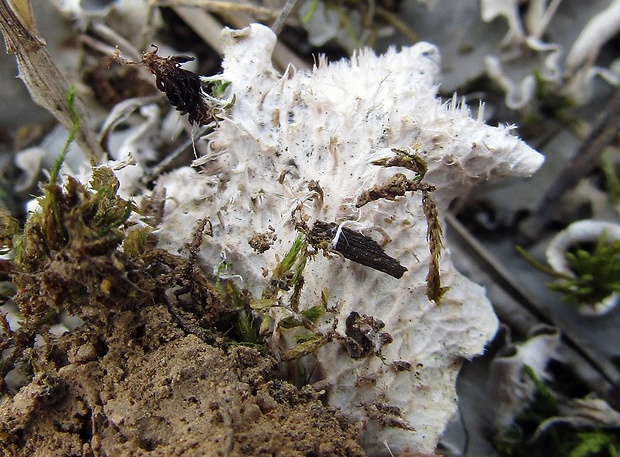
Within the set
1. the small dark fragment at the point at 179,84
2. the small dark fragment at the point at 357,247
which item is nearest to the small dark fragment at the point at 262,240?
the small dark fragment at the point at 357,247

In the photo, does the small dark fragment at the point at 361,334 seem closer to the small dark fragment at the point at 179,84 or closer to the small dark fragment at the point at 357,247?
the small dark fragment at the point at 357,247

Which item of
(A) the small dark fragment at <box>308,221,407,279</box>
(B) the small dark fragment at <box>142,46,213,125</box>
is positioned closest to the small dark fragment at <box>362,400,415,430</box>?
(A) the small dark fragment at <box>308,221,407,279</box>

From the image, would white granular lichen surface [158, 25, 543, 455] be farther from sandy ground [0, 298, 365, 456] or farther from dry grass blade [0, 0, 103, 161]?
dry grass blade [0, 0, 103, 161]

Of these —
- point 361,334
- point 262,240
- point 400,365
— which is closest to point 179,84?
point 262,240

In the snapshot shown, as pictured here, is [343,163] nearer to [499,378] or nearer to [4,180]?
[499,378]

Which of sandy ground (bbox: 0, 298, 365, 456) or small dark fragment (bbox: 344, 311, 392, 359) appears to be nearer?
sandy ground (bbox: 0, 298, 365, 456)

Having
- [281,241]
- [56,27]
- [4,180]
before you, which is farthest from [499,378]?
[56,27]
